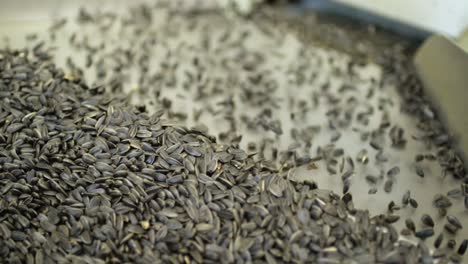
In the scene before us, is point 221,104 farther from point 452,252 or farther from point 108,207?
point 452,252

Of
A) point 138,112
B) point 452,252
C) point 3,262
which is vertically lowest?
point 452,252

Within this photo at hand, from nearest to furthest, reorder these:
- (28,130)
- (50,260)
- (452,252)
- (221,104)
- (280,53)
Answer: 1. (50,260)
2. (452,252)
3. (28,130)
4. (221,104)
5. (280,53)

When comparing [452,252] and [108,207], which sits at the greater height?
[108,207]

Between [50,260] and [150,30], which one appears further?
[150,30]

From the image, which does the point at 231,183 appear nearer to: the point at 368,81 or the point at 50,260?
the point at 50,260

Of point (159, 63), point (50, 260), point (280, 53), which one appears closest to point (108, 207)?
point (50, 260)

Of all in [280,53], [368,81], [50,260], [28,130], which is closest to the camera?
[50,260]

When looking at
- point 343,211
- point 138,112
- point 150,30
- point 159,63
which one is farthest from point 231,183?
point 150,30
